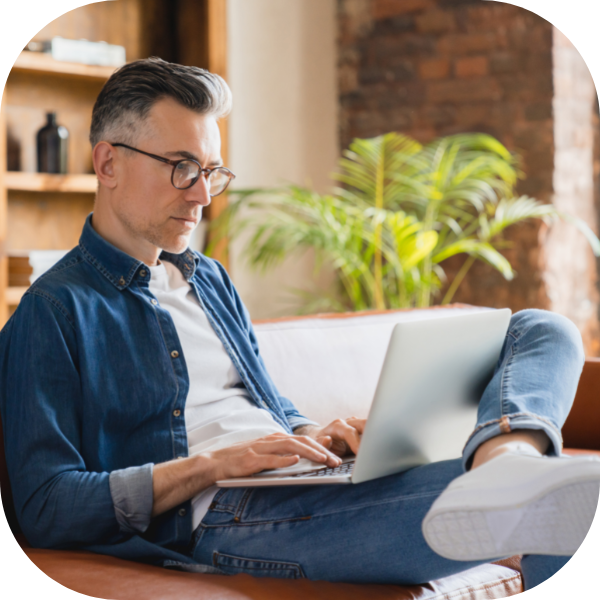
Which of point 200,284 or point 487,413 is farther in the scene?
point 200,284

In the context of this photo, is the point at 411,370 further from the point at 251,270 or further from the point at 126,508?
the point at 251,270

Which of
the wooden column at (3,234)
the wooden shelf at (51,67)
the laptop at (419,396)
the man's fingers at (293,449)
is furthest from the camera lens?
the wooden shelf at (51,67)

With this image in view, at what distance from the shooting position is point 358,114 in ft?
13.5

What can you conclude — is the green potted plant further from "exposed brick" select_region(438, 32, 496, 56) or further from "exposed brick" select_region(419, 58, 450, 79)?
"exposed brick" select_region(438, 32, 496, 56)

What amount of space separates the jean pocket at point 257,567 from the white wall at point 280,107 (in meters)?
2.56

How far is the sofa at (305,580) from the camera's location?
1064 millimetres

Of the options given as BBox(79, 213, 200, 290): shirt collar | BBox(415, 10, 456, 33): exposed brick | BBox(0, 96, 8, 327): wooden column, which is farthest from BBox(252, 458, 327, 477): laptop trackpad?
BBox(415, 10, 456, 33): exposed brick

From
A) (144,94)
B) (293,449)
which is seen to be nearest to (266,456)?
(293,449)

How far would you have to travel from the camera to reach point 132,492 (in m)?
1.17

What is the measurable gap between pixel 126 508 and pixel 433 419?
0.47 meters

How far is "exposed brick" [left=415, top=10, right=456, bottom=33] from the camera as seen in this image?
12.4ft

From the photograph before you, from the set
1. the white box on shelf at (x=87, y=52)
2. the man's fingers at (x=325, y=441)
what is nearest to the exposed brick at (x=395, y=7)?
the white box on shelf at (x=87, y=52)

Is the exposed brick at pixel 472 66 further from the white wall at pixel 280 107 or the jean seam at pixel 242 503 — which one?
the jean seam at pixel 242 503

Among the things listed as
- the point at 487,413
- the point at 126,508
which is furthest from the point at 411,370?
the point at 126,508
